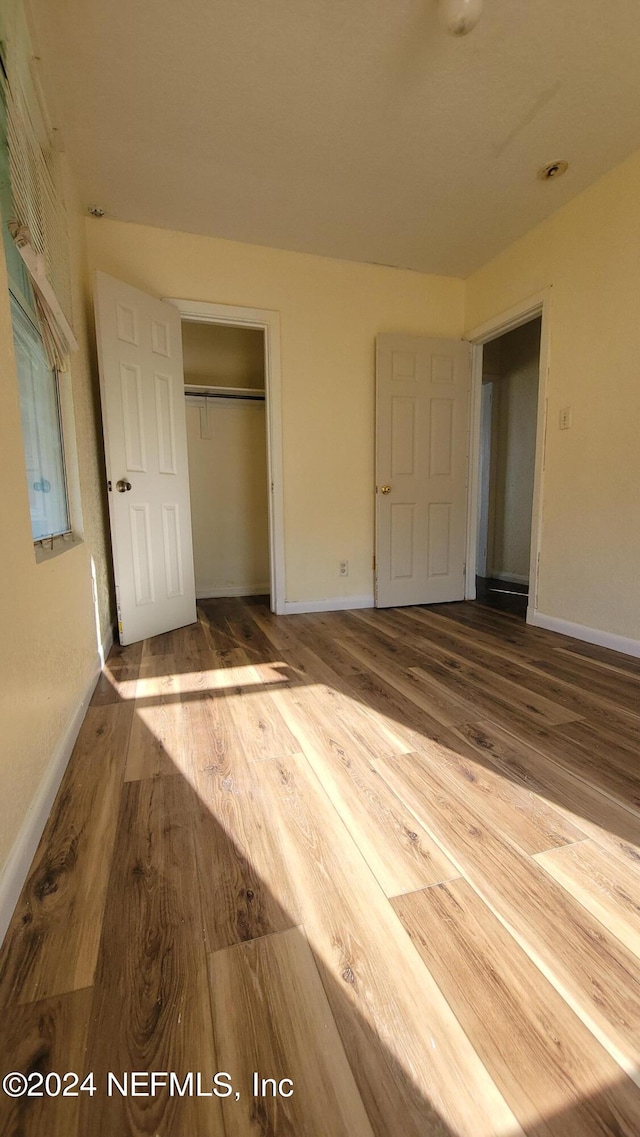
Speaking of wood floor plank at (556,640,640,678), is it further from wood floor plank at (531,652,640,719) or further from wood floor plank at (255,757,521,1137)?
wood floor plank at (255,757,521,1137)

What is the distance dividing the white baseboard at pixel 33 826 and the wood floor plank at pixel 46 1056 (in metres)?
0.19

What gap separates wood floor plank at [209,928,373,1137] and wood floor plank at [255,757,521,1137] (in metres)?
0.02

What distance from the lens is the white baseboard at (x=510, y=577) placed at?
4.61 m

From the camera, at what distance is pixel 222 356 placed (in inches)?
156

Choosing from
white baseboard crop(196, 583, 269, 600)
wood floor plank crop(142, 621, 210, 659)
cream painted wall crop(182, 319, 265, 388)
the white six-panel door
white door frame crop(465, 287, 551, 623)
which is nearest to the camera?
wood floor plank crop(142, 621, 210, 659)

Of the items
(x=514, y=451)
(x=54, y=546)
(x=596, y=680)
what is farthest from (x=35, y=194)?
(x=514, y=451)

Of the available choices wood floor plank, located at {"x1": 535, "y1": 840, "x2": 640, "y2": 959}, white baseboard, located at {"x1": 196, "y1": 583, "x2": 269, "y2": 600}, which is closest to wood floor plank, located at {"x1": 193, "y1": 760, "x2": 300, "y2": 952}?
wood floor plank, located at {"x1": 535, "y1": 840, "x2": 640, "y2": 959}

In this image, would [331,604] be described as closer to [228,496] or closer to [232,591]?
[232,591]

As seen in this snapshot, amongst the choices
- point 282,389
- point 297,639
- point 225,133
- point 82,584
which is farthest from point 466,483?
point 82,584

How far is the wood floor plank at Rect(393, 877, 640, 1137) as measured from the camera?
0.58 metres

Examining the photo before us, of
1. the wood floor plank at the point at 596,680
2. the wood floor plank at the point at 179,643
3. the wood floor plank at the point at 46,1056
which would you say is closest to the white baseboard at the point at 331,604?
the wood floor plank at the point at 179,643

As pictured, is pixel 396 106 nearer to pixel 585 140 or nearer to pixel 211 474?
pixel 585 140

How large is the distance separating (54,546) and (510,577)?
4.35 meters

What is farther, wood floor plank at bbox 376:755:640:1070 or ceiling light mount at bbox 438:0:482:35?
ceiling light mount at bbox 438:0:482:35
